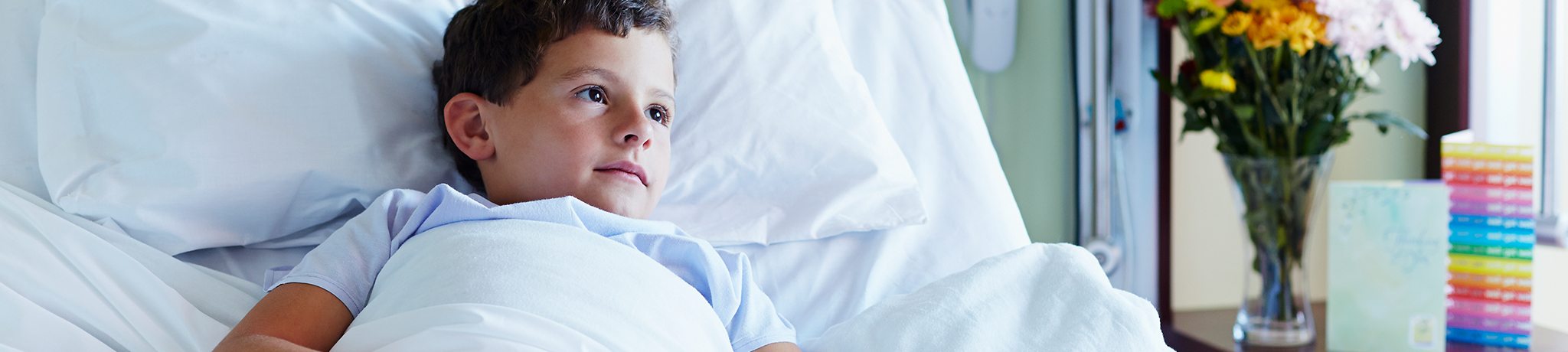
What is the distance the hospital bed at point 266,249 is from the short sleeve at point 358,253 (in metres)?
0.08

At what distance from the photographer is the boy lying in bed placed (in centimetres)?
82

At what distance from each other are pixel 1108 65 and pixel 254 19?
3.56ft

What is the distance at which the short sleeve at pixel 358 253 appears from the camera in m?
0.75

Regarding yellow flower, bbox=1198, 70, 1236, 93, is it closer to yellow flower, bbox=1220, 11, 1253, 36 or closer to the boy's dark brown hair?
yellow flower, bbox=1220, 11, 1253, 36

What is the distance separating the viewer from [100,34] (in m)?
0.88

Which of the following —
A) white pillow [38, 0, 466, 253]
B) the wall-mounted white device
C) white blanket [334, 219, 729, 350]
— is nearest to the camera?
white blanket [334, 219, 729, 350]

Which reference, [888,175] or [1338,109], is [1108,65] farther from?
[888,175]

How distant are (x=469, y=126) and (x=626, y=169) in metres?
0.14

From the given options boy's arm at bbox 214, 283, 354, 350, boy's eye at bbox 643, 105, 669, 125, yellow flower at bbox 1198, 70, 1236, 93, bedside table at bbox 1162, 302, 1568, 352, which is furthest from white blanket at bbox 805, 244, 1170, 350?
bedside table at bbox 1162, 302, 1568, 352

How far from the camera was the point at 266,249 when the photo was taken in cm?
91

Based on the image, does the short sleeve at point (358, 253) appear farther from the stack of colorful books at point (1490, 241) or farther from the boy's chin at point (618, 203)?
the stack of colorful books at point (1490, 241)

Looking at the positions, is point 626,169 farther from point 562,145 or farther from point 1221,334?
point 1221,334

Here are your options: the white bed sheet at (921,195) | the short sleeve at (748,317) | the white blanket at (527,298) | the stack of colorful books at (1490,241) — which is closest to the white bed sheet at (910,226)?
the white bed sheet at (921,195)

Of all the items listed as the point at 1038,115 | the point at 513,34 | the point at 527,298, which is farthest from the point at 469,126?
the point at 1038,115
